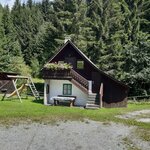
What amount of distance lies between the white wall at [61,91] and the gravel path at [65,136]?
11182mm

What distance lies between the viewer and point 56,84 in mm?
34750

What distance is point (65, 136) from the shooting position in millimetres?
17781

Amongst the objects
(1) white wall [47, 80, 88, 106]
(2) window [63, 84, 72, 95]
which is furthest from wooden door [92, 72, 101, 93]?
(2) window [63, 84, 72, 95]

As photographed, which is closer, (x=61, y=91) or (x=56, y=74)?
(x=56, y=74)

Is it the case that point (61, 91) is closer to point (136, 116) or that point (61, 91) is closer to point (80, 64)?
point (80, 64)

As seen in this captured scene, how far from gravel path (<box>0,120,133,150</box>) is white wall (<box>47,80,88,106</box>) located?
11.2 metres

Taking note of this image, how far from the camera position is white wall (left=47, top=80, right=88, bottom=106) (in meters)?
33.5

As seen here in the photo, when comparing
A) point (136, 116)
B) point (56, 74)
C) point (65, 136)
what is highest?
point (56, 74)

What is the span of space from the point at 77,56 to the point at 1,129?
17.8m

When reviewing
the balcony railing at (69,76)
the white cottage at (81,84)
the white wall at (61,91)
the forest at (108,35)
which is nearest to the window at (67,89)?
the white cottage at (81,84)

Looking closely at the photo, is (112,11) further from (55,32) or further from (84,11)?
(55,32)

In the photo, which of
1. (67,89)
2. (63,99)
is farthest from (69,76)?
(63,99)

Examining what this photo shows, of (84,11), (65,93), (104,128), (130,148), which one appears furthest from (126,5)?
(130,148)

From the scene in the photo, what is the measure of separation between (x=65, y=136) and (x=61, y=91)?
666 inches
